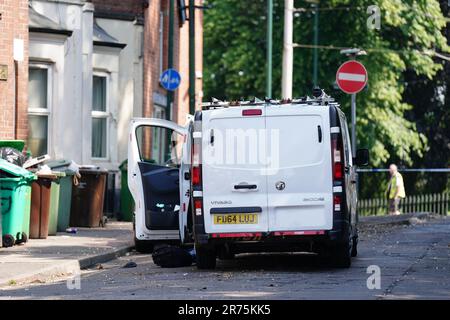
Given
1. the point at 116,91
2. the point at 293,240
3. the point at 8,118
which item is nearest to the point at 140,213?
the point at 293,240

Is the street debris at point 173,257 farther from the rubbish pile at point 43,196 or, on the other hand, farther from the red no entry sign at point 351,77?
the red no entry sign at point 351,77

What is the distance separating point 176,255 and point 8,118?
8.48 meters

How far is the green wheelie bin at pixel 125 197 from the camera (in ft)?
94.9

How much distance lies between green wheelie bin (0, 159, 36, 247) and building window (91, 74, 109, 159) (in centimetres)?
962

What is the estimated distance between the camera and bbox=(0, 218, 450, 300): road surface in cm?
1318

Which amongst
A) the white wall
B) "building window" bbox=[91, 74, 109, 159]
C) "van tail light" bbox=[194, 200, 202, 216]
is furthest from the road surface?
the white wall

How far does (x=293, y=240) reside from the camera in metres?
16.0

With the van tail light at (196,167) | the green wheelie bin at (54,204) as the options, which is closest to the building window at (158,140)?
the green wheelie bin at (54,204)

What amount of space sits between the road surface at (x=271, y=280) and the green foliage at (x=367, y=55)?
2599 cm

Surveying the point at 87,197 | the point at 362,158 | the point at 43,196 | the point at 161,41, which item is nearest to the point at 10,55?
the point at 87,197

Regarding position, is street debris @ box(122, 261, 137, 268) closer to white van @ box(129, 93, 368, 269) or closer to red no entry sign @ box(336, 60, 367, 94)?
white van @ box(129, 93, 368, 269)

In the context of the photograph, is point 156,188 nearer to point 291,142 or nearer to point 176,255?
point 176,255
